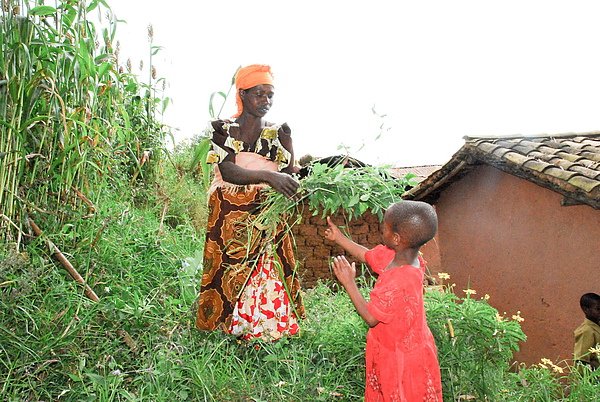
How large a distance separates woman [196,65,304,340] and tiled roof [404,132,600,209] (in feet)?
7.10

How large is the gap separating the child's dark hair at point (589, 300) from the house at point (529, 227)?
123mm

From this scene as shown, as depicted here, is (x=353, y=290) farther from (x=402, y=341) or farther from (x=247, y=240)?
(x=247, y=240)

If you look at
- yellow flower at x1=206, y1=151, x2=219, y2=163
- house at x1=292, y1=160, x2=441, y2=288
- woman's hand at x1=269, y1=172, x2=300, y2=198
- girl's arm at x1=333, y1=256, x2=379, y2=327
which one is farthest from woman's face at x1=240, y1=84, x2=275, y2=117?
house at x1=292, y1=160, x2=441, y2=288

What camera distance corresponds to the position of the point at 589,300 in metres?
4.15

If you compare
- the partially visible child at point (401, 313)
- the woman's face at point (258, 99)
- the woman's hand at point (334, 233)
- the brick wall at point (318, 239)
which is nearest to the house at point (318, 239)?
the brick wall at point (318, 239)

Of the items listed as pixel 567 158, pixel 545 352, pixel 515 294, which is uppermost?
pixel 567 158

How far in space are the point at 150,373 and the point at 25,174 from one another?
5.91 feet

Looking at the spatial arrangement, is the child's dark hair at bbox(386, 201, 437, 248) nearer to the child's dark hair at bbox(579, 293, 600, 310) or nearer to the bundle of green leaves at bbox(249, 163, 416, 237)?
the bundle of green leaves at bbox(249, 163, 416, 237)

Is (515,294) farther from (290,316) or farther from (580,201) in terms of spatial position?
(290,316)

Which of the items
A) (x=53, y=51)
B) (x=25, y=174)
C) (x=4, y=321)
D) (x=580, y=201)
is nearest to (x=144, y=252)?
(x=25, y=174)

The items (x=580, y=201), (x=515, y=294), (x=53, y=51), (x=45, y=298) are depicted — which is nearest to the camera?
(x=45, y=298)

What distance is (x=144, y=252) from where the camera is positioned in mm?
4410

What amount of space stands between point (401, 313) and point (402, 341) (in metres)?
0.12

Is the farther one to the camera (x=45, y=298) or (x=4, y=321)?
(x=45, y=298)
